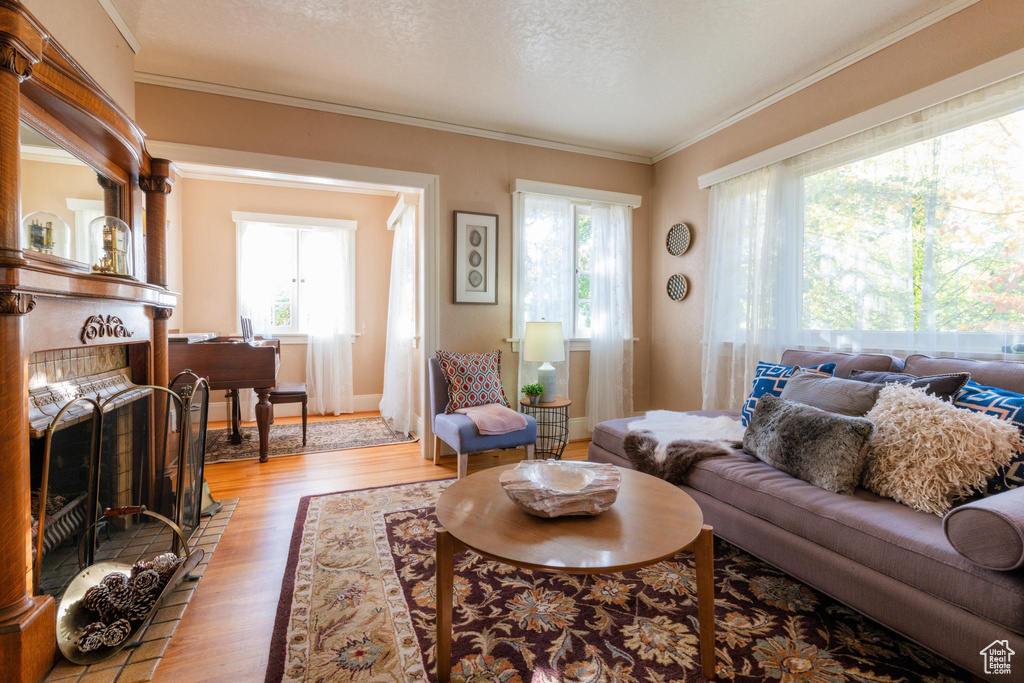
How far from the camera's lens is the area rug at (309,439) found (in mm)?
3781

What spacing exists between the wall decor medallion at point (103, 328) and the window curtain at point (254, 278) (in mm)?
3055

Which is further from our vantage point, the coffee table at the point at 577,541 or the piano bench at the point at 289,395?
the piano bench at the point at 289,395

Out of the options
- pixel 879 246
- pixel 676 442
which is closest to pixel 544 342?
pixel 676 442

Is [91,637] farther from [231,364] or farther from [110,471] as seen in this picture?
[231,364]

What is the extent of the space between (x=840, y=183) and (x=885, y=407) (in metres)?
1.68

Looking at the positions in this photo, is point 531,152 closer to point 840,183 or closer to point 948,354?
point 840,183

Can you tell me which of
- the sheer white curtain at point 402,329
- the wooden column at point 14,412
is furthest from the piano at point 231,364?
the wooden column at point 14,412

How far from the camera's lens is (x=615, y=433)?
2.73 m

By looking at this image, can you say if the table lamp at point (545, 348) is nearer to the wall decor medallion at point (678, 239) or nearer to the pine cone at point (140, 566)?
the wall decor medallion at point (678, 239)

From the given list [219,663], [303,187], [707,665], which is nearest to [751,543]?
[707,665]

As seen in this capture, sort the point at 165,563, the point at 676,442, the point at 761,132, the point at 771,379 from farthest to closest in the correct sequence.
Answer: the point at 761,132, the point at 771,379, the point at 676,442, the point at 165,563

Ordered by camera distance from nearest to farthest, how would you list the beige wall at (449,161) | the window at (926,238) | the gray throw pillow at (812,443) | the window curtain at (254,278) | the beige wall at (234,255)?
the gray throw pillow at (812,443)
the window at (926,238)
the beige wall at (449,161)
the beige wall at (234,255)
the window curtain at (254,278)

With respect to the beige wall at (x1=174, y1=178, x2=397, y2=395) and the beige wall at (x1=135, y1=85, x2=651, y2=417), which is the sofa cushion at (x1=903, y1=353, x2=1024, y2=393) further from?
the beige wall at (x1=174, y1=178, x2=397, y2=395)

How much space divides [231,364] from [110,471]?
5.46 feet
